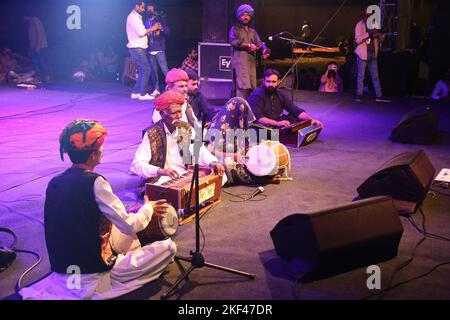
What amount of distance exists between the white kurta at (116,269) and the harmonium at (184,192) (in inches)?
37.5

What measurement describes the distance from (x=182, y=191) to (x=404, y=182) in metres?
2.11

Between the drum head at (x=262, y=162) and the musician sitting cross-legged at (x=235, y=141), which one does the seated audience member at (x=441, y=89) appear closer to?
the musician sitting cross-legged at (x=235, y=141)

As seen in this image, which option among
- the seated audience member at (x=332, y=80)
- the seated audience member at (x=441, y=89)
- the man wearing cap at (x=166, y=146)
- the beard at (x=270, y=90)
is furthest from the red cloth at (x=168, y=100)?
the seated audience member at (x=332, y=80)

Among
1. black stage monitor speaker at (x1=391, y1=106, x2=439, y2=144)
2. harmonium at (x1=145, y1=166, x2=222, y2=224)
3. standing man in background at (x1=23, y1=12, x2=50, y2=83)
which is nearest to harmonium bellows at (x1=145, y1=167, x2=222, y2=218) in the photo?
harmonium at (x1=145, y1=166, x2=222, y2=224)

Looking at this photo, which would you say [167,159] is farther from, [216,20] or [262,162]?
[216,20]

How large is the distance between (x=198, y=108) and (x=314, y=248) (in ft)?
12.2

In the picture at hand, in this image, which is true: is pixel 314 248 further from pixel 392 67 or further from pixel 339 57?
pixel 339 57

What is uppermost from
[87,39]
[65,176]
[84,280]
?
[87,39]

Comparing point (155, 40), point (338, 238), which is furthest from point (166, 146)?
point (155, 40)

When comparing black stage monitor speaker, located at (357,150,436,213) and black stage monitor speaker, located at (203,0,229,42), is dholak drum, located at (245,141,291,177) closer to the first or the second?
black stage monitor speaker, located at (357,150,436,213)

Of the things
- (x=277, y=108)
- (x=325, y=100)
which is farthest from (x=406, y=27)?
(x=277, y=108)

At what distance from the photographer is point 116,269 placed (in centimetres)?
361

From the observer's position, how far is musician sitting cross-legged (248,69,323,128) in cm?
757

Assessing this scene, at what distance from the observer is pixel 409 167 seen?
497cm
